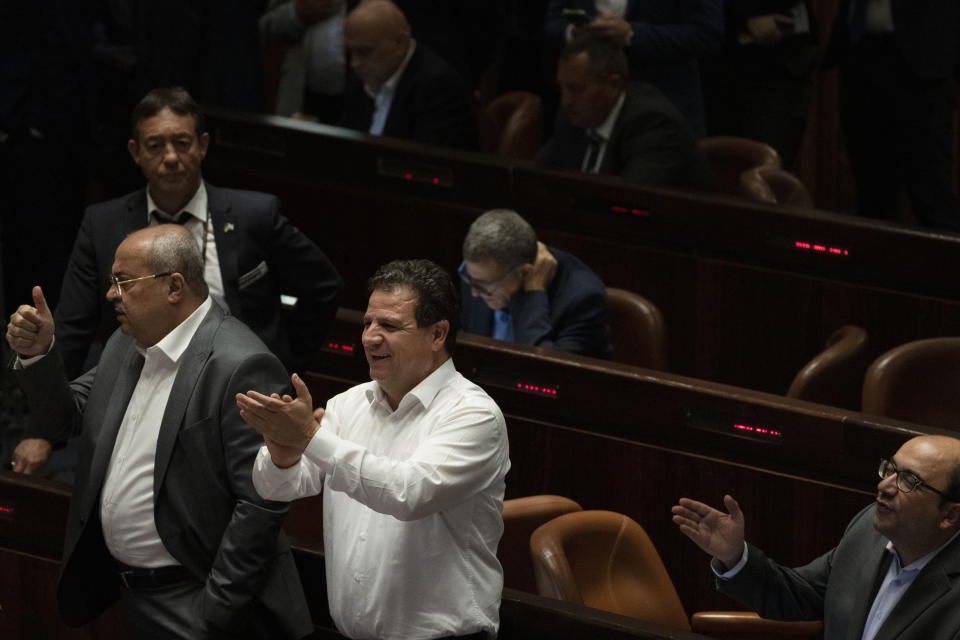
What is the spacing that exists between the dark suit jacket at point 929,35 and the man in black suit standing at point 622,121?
0.97 meters

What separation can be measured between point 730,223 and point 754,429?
110 centimetres

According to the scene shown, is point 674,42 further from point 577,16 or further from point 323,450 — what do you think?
point 323,450

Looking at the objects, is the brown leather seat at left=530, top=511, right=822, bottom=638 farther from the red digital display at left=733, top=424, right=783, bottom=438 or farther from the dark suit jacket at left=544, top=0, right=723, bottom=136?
the dark suit jacket at left=544, top=0, right=723, bottom=136

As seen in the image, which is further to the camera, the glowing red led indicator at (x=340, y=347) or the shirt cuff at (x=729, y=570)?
the glowing red led indicator at (x=340, y=347)

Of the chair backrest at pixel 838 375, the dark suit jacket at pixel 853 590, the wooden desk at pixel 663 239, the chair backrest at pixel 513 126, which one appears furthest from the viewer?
the chair backrest at pixel 513 126

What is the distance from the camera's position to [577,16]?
207 inches

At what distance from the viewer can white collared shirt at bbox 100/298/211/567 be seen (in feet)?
9.61

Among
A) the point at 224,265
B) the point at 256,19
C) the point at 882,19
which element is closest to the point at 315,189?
the point at 256,19

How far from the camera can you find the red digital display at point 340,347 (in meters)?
4.16

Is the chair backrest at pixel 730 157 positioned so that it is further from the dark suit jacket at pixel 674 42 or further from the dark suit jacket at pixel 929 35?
the dark suit jacket at pixel 929 35

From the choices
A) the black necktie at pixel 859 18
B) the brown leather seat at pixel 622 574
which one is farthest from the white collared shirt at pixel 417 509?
the black necktie at pixel 859 18

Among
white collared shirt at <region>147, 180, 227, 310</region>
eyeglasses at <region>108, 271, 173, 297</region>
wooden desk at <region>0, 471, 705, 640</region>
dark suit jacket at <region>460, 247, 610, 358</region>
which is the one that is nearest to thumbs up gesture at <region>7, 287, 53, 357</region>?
eyeglasses at <region>108, 271, 173, 297</region>

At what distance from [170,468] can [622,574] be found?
1043 mm

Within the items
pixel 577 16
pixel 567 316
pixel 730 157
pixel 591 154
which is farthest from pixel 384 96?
pixel 567 316
